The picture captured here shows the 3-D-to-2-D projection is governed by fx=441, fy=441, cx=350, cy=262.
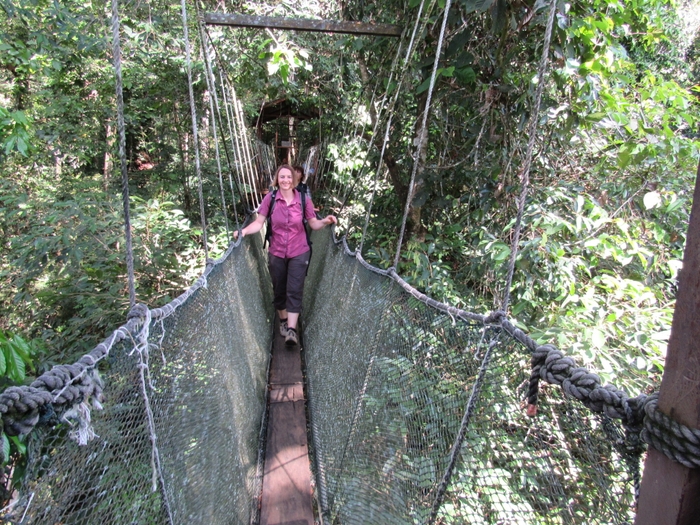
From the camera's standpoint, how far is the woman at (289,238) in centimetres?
255

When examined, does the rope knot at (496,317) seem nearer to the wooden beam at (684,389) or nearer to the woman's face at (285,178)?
the wooden beam at (684,389)

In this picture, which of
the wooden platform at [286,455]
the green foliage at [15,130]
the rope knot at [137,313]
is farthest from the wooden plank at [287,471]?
the green foliage at [15,130]

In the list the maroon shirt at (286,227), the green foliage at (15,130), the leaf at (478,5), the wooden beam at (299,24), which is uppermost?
the wooden beam at (299,24)

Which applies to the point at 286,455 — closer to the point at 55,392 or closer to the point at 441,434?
the point at 441,434

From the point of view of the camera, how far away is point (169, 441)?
933 millimetres

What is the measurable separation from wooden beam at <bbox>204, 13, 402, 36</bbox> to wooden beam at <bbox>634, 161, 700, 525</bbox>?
6.48 feet

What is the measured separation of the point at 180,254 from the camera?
328cm

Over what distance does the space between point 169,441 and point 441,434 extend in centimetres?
57

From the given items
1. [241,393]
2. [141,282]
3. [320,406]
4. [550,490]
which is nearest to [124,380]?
[550,490]

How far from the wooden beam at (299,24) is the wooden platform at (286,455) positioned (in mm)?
1774

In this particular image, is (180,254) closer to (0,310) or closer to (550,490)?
(0,310)

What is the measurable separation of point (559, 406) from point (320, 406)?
4.39ft

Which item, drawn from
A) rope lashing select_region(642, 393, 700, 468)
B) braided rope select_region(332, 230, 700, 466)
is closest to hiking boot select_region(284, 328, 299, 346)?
braided rope select_region(332, 230, 700, 466)

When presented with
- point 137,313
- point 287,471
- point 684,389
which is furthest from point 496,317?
point 287,471
